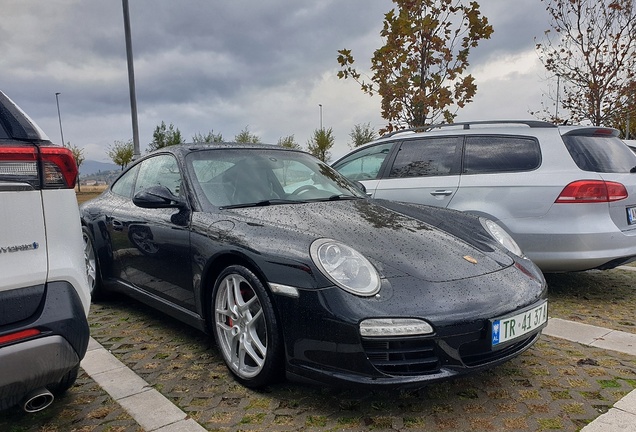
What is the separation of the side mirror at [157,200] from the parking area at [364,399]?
967mm

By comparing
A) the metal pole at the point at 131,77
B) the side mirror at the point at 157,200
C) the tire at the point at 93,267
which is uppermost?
the metal pole at the point at 131,77

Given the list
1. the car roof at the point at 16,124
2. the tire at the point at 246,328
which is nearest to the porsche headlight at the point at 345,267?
the tire at the point at 246,328

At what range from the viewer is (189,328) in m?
3.54

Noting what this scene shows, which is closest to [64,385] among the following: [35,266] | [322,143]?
[35,266]

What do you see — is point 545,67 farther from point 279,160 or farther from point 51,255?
point 51,255

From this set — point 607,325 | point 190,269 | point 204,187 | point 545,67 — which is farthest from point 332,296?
point 545,67

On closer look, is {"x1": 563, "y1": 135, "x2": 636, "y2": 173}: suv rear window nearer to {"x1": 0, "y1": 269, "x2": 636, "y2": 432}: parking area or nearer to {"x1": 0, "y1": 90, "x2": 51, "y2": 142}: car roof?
{"x1": 0, "y1": 269, "x2": 636, "y2": 432}: parking area

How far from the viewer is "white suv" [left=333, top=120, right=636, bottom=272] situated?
386 cm

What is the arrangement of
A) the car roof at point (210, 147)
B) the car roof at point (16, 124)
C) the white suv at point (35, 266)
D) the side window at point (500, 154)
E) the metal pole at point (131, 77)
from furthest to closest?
the metal pole at point (131, 77)
the side window at point (500, 154)
the car roof at point (210, 147)
the car roof at point (16, 124)
the white suv at point (35, 266)

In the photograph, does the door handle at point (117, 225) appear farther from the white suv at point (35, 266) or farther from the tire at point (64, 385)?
the white suv at point (35, 266)

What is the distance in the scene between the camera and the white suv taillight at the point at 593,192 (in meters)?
3.84

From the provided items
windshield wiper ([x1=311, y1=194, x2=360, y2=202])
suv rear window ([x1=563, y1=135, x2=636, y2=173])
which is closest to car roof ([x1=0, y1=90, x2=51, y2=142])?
windshield wiper ([x1=311, y1=194, x2=360, y2=202])

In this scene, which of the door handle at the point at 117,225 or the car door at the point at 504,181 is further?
the car door at the point at 504,181

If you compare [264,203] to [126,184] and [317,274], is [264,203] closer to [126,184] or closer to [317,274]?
[317,274]
